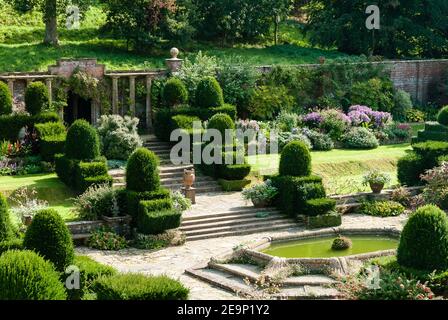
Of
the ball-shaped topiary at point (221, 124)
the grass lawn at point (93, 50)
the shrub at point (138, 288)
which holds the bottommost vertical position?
the shrub at point (138, 288)

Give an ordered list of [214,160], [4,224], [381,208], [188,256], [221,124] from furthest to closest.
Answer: [221,124] < [214,160] < [381,208] < [188,256] < [4,224]

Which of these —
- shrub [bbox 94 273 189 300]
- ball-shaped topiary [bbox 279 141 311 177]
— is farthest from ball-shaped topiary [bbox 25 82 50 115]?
shrub [bbox 94 273 189 300]

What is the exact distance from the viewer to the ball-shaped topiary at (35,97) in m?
33.7

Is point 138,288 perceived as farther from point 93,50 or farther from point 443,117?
point 93,50

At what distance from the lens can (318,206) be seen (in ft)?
97.3

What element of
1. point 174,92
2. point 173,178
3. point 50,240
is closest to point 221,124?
point 173,178

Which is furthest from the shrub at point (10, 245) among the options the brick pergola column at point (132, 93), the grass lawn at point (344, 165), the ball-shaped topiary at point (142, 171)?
the brick pergola column at point (132, 93)

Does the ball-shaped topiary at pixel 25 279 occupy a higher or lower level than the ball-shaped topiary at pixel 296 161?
lower

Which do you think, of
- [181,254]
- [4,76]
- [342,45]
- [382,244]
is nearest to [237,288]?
[181,254]

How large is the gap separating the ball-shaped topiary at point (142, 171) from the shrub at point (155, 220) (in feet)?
2.33

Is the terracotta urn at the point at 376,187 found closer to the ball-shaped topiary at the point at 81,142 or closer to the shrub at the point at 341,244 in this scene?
the shrub at the point at 341,244

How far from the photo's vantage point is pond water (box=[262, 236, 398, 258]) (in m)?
26.1

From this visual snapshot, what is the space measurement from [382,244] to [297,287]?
484 cm

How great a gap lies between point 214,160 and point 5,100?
7.57m
